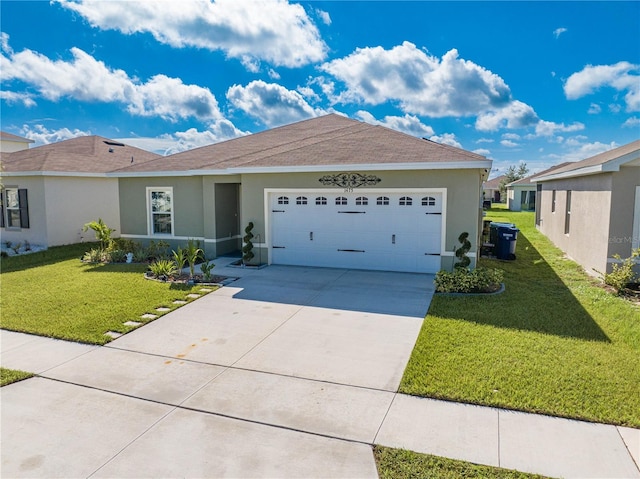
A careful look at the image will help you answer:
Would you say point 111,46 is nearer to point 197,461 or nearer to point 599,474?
point 197,461

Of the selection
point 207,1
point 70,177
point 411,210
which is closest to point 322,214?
point 411,210

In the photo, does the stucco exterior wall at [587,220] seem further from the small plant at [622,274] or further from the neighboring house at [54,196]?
the neighboring house at [54,196]

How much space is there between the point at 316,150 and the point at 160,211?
20.5ft

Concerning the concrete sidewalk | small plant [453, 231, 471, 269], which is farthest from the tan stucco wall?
the concrete sidewalk

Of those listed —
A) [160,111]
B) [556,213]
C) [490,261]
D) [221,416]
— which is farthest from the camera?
[160,111]

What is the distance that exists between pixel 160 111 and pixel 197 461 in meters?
26.8

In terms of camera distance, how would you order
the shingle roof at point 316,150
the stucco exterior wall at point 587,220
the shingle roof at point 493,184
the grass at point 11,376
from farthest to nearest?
the shingle roof at point 493,184
the shingle roof at point 316,150
the stucco exterior wall at point 587,220
the grass at point 11,376

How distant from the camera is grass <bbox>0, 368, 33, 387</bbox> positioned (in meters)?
5.21

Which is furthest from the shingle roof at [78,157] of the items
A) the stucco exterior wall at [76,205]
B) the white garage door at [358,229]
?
the white garage door at [358,229]

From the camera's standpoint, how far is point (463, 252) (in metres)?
9.95

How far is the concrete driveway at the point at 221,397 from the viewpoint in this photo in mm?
3715

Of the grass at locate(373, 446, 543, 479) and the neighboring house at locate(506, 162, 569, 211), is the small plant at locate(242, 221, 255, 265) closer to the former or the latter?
the grass at locate(373, 446, 543, 479)

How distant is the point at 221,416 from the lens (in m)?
4.42

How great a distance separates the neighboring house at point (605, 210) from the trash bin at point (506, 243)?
1.85 m
